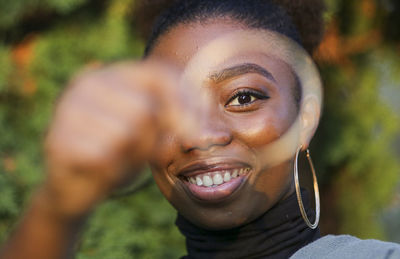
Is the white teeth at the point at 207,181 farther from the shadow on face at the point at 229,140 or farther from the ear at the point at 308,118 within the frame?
the ear at the point at 308,118

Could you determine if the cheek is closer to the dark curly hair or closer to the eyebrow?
the eyebrow

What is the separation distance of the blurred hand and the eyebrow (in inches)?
20.2

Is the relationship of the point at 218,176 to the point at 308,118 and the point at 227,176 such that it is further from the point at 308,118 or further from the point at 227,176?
the point at 308,118

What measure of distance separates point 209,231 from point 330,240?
0.26 m

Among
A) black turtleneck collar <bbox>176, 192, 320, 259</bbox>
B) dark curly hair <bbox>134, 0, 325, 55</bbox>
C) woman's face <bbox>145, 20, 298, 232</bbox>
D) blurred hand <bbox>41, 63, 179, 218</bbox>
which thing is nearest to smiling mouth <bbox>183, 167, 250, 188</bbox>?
woman's face <bbox>145, 20, 298, 232</bbox>

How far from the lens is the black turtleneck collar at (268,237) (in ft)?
3.88

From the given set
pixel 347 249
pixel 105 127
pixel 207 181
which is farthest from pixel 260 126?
pixel 105 127

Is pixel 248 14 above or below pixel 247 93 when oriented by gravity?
above

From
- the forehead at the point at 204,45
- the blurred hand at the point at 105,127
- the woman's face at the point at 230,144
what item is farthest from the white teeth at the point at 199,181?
the blurred hand at the point at 105,127

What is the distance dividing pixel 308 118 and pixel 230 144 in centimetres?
26

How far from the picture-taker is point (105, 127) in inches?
22.3

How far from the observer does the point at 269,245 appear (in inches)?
46.5

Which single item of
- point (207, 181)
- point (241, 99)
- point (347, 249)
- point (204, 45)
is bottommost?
point (347, 249)

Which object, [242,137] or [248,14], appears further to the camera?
[248,14]
